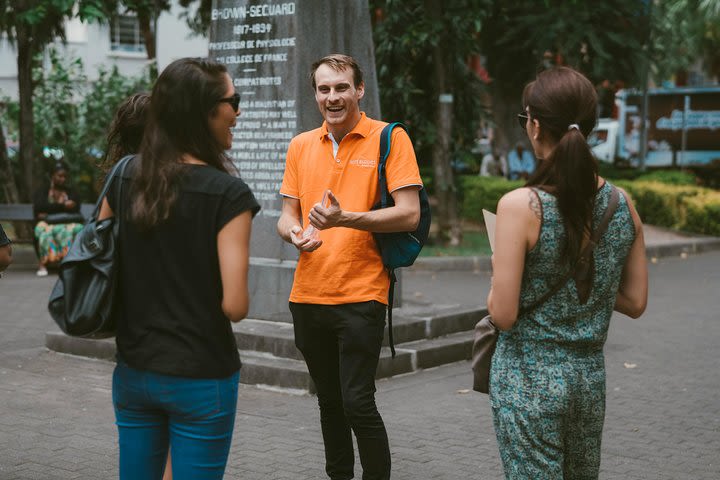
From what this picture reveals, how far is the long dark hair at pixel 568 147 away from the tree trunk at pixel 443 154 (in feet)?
44.6

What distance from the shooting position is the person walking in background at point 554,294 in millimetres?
3035

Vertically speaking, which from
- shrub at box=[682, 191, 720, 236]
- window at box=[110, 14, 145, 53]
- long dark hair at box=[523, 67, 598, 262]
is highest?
window at box=[110, 14, 145, 53]

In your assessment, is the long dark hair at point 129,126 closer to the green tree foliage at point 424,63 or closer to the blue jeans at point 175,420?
the blue jeans at point 175,420

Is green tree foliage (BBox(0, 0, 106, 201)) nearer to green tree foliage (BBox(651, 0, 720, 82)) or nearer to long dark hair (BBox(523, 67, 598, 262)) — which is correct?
green tree foliage (BBox(651, 0, 720, 82))

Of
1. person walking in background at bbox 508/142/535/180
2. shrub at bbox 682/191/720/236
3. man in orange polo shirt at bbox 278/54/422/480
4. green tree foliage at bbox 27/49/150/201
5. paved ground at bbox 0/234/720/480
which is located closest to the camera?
man in orange polo shirt at bbox 278/54/422/480

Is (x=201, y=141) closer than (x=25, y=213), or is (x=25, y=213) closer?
(x=201, y=141)

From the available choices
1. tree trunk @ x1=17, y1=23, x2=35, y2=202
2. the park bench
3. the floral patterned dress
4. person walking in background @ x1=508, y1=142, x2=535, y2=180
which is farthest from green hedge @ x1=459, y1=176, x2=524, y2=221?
the floral patterned dress

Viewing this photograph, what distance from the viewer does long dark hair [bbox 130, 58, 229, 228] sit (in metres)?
2.95

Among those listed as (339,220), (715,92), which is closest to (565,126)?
(339,220)

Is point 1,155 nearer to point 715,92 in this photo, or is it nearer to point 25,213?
point 25,213

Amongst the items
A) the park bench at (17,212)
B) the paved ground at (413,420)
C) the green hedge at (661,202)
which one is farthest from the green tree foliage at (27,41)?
the green hedge at (661,202)

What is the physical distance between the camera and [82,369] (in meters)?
8.17

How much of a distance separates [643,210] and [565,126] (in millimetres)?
18467

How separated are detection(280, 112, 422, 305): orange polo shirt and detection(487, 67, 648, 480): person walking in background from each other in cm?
136
